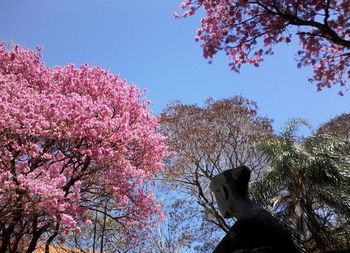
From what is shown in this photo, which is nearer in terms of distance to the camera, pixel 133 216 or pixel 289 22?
pixel 289 22

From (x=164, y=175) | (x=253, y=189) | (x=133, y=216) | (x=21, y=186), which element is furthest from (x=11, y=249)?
(x=164, y=175)

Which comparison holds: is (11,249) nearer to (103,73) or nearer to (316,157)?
(103,73)

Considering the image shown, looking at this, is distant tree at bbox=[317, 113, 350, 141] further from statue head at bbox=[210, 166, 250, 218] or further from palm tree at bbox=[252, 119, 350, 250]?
statue head at bbox=[210, 166, 250, 218]

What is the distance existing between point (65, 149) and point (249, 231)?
7.74m

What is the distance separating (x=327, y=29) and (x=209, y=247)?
12810mm

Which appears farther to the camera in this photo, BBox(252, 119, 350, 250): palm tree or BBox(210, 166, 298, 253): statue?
BBox(252, 119, 350, 250): palm tree

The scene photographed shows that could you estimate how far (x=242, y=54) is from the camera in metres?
8.70

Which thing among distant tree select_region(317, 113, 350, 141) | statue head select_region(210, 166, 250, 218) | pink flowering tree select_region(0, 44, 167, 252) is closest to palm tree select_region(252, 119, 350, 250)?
pink flowering tree select_region(0, 44, 167, 252)

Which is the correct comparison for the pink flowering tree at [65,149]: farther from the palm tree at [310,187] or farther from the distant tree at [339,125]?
the distant tree at [339,125]

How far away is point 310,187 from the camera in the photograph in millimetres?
12273

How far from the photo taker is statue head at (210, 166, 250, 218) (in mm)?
4957

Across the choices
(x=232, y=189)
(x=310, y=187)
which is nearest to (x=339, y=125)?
(x=310, y=187)

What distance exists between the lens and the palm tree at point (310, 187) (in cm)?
1176

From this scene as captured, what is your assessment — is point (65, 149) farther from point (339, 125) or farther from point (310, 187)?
point (339, 125)
